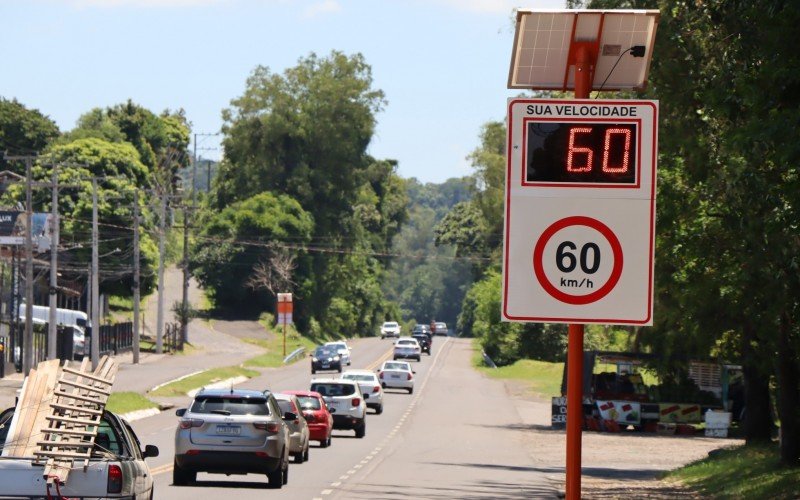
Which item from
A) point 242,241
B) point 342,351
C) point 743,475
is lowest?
point 342,351

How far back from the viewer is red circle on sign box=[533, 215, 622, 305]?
730 centimetres

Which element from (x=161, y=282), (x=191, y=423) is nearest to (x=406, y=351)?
(x=161, y=282)

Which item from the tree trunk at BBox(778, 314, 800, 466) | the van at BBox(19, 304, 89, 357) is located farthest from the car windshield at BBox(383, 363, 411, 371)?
the tree trunk at BBox(778, 314, 800, 466)

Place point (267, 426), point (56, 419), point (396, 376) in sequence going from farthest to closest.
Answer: point (396, 376)
point (267, 426)
point (56, 419)

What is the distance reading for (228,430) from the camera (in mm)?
22922

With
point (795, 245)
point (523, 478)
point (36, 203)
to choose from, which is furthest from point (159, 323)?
point (795, 245)

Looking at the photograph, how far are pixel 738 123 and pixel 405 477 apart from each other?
1061 centimetres

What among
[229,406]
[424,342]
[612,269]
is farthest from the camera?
[424,342]

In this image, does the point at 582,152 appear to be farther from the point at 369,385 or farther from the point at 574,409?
the point at 369,385

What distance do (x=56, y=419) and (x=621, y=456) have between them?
2788 centimetres

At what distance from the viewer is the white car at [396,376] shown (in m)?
66.6

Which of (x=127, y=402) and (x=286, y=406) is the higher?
(x=286, y=406)

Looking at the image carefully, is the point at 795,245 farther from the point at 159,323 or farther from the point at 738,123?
the point at 159,323

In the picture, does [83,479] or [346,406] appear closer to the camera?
[83,479]
